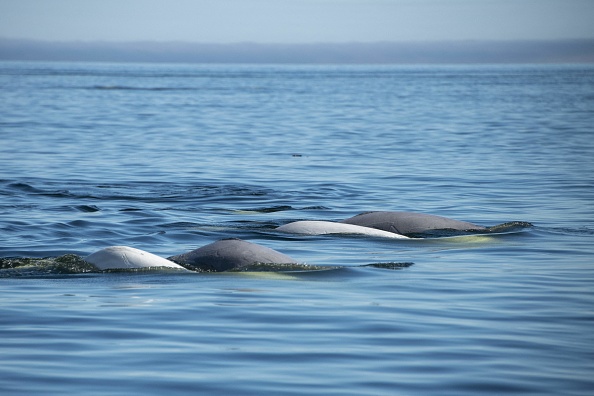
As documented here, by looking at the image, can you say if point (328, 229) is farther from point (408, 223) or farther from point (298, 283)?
point (298, 283)

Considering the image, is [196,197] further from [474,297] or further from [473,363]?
[473,363]

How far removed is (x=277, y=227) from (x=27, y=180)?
30.7ft

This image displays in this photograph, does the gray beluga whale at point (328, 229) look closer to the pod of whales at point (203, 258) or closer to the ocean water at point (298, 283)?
the ocean water at point (298, 283)

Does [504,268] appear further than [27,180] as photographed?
No

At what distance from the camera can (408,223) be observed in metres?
15.2

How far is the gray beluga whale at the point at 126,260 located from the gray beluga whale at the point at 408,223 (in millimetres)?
4278

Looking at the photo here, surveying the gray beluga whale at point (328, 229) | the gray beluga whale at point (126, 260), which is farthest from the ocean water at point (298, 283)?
the gray beluga whale at point (328, 229)

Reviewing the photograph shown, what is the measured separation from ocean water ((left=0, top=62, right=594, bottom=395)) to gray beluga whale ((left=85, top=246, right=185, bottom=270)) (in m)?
0.19

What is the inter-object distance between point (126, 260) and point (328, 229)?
4.13m

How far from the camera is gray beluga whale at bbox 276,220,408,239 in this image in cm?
1480

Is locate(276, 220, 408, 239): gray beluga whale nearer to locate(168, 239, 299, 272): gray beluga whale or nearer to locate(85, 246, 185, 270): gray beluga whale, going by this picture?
locate(168, 239, 299, 272): gray beluga whale

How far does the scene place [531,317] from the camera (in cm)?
966

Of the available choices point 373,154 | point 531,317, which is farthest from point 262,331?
point 373,154

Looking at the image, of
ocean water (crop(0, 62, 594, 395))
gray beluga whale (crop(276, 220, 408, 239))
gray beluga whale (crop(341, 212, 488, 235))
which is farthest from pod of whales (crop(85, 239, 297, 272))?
gray beluga whale (crop(341, 212, 488, 235))
